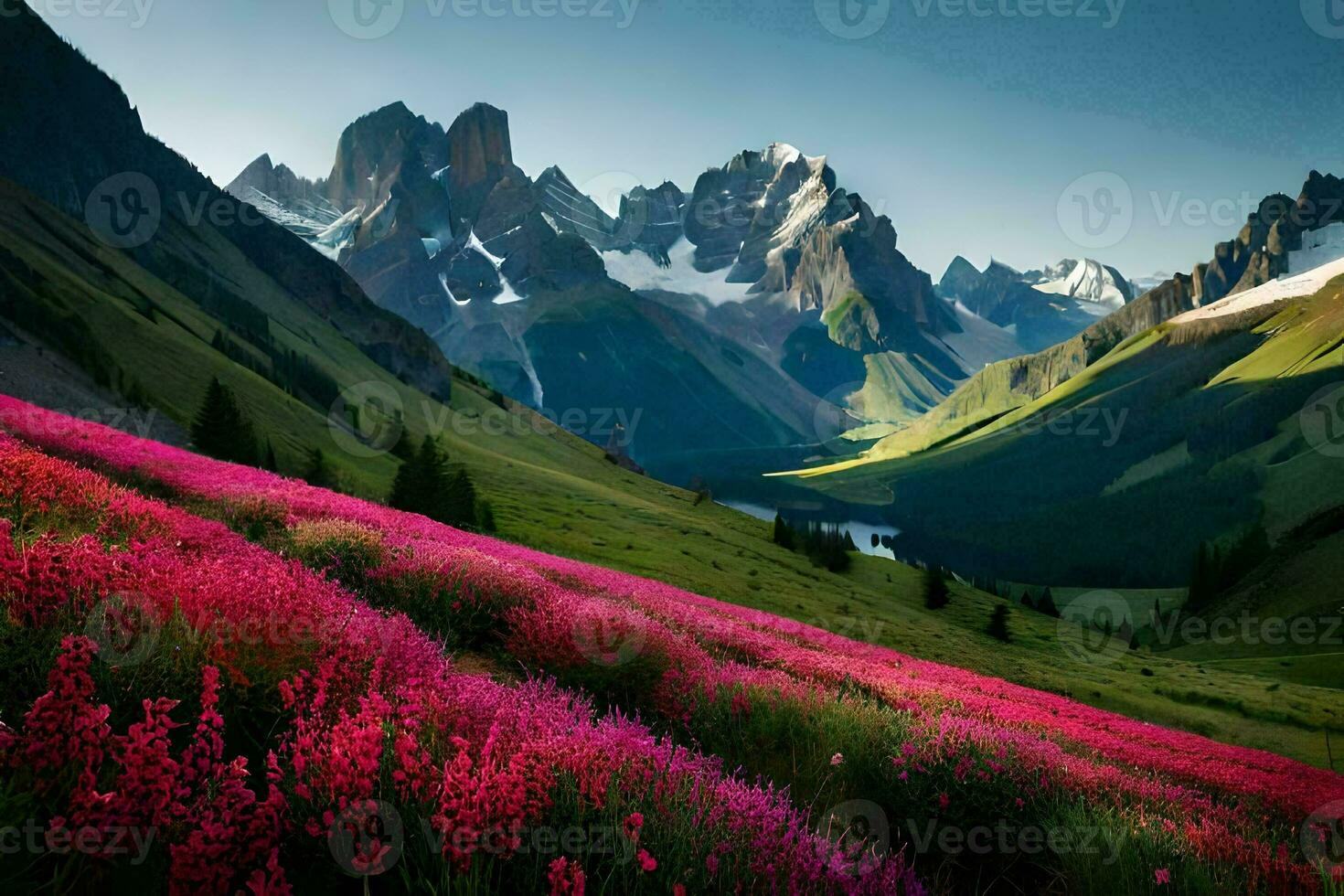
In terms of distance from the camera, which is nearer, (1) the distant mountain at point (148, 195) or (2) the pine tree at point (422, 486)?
(2) the pine tree at point (422, 486)

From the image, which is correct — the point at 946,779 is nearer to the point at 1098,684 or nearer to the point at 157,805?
the point at 157,805

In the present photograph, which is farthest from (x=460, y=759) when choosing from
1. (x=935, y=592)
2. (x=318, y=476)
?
(x=935, y=592)

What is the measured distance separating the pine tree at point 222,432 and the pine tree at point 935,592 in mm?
75946

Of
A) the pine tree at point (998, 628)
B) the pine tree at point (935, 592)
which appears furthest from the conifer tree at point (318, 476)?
the pine tree at point (935, 592)

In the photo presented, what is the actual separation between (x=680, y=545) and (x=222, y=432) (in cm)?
4566

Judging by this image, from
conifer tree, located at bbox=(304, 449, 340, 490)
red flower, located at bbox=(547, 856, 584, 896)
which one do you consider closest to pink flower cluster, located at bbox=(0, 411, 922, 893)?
red flower, located at bbox=(547, 856, 584, 896)

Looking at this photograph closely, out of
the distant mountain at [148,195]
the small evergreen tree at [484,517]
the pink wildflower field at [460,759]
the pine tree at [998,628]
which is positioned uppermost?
the distant mountain at [148,195]

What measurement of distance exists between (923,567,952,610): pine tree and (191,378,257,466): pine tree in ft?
249

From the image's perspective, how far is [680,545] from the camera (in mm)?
76188

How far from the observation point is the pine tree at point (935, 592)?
276ft

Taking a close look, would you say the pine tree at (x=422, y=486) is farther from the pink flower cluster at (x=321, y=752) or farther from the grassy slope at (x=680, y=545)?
the pink flower cluster at (x=321, y=752)

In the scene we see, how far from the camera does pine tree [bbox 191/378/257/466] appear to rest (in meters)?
47.8

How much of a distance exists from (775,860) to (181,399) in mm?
75565

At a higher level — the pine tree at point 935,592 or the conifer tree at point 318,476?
the pine tree at point 935,592
